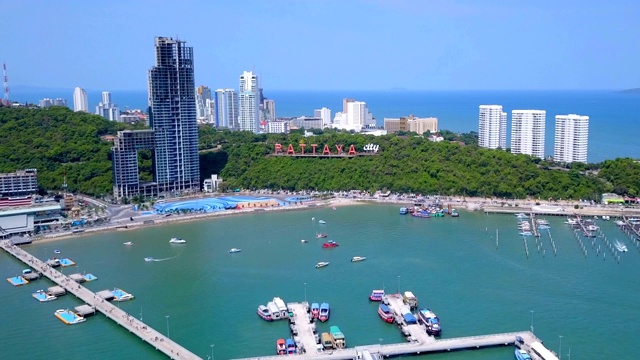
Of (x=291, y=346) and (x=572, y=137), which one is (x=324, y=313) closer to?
(x=291, y=346)

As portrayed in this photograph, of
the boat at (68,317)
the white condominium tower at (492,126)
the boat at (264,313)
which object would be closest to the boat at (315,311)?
the boat at (264,313)

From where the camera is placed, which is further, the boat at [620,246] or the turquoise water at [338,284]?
the boat at [620,246]

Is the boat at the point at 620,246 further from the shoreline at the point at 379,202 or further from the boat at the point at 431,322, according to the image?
the boat at the point at 431,322

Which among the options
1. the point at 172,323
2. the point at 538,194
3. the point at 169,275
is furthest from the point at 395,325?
the point at 538,194

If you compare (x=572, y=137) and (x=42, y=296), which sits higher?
(x=572, y=137)

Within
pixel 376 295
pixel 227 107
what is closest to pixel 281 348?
pixel 376 295
